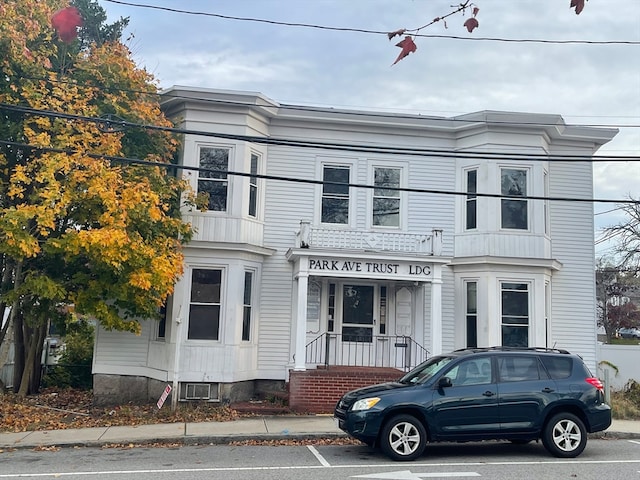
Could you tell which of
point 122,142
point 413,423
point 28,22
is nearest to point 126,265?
point 122,142

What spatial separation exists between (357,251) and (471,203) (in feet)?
12.7

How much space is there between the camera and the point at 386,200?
52.5 ft

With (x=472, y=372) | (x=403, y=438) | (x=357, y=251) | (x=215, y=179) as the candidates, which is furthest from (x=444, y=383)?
(x=215, y=179)

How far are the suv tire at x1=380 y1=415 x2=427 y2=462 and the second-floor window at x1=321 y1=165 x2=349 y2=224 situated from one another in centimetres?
757

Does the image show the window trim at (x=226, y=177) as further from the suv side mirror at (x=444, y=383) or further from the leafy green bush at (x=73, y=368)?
the suv side mirror at (x=444, y=383)

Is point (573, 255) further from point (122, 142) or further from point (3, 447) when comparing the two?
point (3, 447)

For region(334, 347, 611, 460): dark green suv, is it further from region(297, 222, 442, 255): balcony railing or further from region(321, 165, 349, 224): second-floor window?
region(321, 165, 349, 224): second-floor window

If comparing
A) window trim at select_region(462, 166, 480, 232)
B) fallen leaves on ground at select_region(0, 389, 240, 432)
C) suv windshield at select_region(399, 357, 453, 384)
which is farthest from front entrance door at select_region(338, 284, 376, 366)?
suv windshield at select_region(399, 357, 453, 384)

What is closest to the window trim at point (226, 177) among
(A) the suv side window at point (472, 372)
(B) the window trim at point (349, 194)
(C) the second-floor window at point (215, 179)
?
(C) the second-floor window at point (215, 179)

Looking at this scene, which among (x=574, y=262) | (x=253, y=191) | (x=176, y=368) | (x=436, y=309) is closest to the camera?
(x=176, y=368)

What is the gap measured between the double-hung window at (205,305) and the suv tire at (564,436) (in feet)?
25.5

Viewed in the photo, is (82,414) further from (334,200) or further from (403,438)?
(334,200)

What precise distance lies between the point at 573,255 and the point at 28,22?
1409 cm

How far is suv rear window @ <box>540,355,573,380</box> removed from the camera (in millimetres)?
9609
